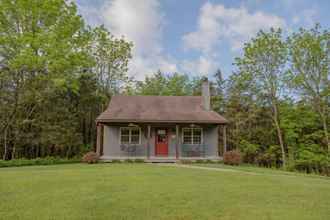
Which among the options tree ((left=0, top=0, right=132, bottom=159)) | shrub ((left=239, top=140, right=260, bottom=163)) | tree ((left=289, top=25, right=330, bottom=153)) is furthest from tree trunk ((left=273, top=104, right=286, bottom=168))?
tree ((left=0, top=0, right=132, bottom=159))

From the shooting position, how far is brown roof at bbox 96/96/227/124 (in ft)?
49.8

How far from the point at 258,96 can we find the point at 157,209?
1914 centimetres

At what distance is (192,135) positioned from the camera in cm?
1636

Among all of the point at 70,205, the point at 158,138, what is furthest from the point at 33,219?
the point at 158,138

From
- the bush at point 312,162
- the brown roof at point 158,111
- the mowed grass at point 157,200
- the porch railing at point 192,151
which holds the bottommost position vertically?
the bush at point 312,162

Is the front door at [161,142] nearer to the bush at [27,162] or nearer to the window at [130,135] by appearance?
the window at [130,135]

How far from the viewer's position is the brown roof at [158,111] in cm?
1517

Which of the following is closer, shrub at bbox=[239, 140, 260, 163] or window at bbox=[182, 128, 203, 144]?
window at bbox=[182, 128, 203, 144]

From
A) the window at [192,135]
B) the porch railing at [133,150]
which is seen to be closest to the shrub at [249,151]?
the window at [192,135]

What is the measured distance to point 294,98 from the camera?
19922mm

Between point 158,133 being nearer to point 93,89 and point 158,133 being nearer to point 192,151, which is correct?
point 192,151

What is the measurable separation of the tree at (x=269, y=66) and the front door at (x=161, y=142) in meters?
9.84

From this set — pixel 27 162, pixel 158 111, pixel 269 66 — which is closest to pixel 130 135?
pixel 158 111

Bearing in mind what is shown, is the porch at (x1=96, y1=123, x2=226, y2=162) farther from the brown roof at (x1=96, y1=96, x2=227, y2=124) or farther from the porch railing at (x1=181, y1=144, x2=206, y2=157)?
the brown roof at (x1=96, y1=96, x2=227, y2=124)
